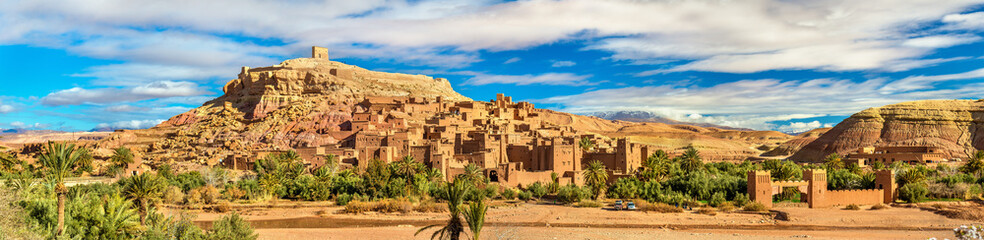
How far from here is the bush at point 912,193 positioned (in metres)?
38.6

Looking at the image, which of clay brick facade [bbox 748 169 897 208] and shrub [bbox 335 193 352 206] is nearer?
clay brick facade [bbox 748 169 897 208]

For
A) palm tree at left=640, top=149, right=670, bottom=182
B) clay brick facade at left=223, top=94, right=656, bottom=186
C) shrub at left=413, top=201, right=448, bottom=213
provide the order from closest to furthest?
shrub at left=413, top=201, right=448, bottom=213, palm tree at left=640, top=149, right=670, bottom=182, clay brick facade at left=223, top=94, right=656, bottom=186

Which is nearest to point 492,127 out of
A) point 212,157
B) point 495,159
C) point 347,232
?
point 495,159

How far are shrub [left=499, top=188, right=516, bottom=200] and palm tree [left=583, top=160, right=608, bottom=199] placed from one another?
488cm

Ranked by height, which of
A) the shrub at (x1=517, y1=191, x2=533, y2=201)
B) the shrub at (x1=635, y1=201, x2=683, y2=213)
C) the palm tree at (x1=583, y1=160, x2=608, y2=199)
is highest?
the palm tree at (x1=583, y1=160, x2=608, y2=199)

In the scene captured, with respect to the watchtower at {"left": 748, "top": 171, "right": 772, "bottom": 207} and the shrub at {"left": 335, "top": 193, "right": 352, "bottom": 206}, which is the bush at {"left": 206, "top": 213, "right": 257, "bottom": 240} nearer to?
the shrub at {"left": 335, "top": 193, "right": 352, "bottom": 206}

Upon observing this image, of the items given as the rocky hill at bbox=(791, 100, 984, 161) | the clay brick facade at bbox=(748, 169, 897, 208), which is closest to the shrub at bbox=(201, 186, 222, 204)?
the clay brick facade at bbox=(748, 169, 897, 208)

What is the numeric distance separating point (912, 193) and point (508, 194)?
22619 mm

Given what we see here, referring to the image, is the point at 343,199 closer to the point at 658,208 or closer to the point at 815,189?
→ the point at 658,208

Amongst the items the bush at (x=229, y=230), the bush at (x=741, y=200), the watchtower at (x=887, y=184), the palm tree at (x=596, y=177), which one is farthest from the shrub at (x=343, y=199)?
the watchtower at (x=887, y=184)

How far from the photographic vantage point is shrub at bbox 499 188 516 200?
41531mm

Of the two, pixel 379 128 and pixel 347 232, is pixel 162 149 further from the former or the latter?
pixel 347 232

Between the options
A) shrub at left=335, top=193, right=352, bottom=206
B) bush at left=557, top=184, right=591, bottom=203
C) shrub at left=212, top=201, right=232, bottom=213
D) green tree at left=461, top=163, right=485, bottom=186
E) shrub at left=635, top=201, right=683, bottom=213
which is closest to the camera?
shrub at left=635, top=201, right=683, bottom=213

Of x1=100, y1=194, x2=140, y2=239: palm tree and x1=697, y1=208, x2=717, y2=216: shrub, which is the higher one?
x1=100, y1=194, x2=140, y2=239: palm tree
